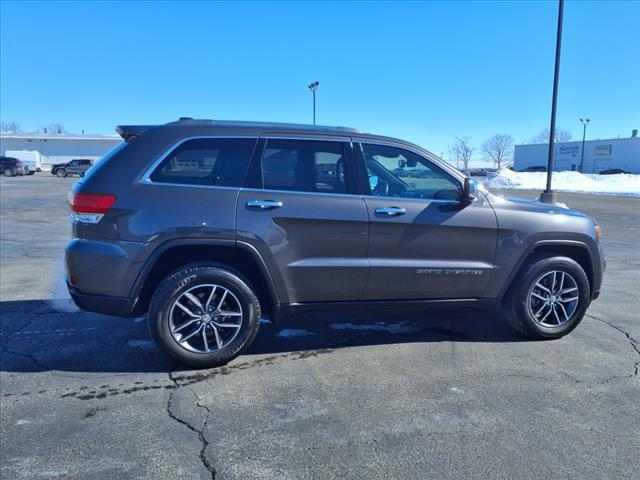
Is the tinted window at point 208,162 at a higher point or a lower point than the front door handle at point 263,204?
higher

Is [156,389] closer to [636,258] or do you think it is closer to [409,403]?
[409,403]

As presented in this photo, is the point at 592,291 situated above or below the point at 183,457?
above

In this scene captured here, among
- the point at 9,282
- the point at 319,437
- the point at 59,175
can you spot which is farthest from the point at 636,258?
the point at 59,175

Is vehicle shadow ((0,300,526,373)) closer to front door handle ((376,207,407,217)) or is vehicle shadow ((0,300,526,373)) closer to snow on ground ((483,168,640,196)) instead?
front door handle ((376,207,407,217))

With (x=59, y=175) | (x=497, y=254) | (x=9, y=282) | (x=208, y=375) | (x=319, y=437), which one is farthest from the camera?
(x=59, y=175)

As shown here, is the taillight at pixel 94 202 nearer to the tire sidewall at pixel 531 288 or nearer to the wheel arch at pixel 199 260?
the wheel arch at pixel 199 260

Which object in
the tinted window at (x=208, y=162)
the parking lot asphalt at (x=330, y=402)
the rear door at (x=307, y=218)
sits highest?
the tinted window at (x=208, y=162)

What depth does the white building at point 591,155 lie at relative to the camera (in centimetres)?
6694

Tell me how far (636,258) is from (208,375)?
8814 millimetres

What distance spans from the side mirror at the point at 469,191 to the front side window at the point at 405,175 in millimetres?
76

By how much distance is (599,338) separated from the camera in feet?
15.4

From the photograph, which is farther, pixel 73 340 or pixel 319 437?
pixel 73 340

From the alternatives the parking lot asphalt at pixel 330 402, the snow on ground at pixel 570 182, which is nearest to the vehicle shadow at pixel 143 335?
the parking lot asphalt at pixel 330 402

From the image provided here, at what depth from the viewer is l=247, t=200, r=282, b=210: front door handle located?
150 inches
